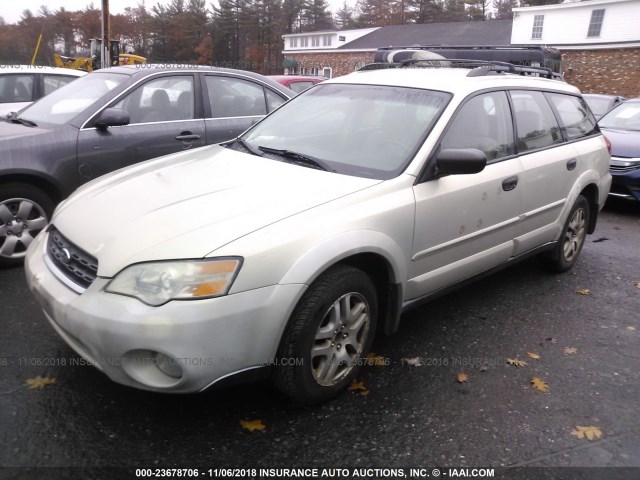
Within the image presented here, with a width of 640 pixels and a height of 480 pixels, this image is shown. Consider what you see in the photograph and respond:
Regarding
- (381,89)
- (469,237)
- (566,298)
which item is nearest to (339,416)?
(469,237)

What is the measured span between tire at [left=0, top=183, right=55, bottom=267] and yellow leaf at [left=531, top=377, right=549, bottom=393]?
3959 millimetres

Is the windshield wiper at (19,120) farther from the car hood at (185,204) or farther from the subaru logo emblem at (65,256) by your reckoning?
the subaru logo emblem at (65,256)

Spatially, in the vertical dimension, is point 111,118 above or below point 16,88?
below

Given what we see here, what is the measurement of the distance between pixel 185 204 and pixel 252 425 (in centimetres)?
116

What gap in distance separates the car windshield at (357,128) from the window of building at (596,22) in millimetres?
33009

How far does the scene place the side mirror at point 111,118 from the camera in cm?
471

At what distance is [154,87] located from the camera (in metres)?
5.22

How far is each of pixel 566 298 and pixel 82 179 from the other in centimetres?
425

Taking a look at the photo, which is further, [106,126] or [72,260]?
[106,126]

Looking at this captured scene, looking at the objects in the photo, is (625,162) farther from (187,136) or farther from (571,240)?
(187,136)

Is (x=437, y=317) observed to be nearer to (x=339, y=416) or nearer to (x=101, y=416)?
(x=339, y=416)

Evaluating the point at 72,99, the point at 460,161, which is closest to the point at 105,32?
the point at 72,99

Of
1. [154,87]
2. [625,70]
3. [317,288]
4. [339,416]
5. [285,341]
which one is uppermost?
[625,70]

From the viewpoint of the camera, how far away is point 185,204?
2.77 metres
